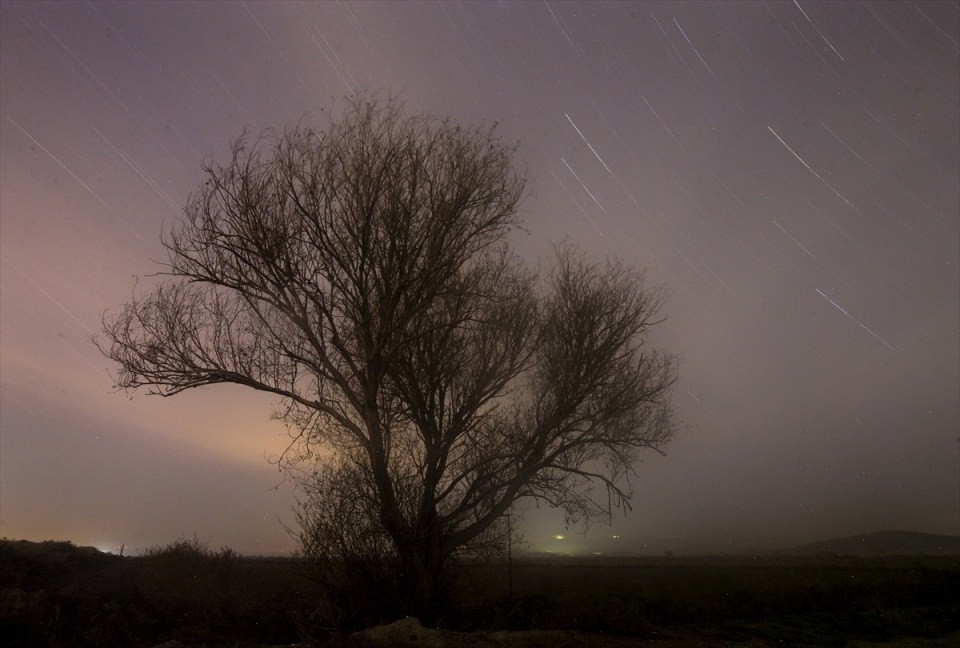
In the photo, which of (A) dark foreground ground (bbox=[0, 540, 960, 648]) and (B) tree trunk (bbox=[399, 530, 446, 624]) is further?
(B) tree trunk (bbox=[399, 530, 446, 624])

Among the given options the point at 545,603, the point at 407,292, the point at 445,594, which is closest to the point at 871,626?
the point at 545,603

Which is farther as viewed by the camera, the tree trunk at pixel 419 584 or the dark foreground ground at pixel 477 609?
the tree trunk at pixel 419 584

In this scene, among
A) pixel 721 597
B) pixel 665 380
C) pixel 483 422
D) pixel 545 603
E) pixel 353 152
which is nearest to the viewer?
pixel 353 152

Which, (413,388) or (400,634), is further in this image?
(413,388)

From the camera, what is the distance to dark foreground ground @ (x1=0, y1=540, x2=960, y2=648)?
1367 cm

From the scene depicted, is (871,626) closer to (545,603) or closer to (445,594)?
(545,603)

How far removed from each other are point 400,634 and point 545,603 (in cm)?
1023

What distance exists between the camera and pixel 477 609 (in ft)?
54.2

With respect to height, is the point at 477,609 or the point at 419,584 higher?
the point at 419,584

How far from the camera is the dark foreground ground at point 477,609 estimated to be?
13.7m

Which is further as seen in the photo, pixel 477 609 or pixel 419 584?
pixel 477 609

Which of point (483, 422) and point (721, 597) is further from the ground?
point (483, 422)

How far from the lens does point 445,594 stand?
1510 centimetres

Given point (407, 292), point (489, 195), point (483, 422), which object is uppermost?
point (489, 195)
